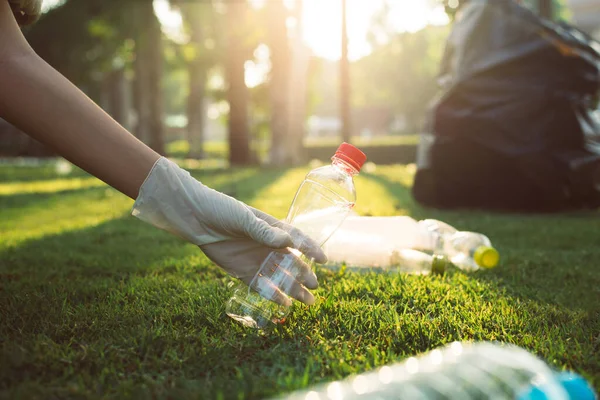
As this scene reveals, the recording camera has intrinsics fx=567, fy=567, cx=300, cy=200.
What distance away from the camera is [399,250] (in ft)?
10.6

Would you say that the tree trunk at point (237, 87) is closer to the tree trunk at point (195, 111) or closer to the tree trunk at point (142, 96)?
the tree trunk at point (142, 96)

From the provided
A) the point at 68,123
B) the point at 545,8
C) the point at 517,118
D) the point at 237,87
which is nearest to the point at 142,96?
the point at 237,87

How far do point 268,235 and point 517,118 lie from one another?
384cm

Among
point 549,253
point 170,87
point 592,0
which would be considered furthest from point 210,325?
point 170,87

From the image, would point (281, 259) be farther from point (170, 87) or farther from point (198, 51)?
point (170, 87)

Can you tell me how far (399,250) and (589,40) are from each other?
3.61m

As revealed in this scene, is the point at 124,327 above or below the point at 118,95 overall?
above

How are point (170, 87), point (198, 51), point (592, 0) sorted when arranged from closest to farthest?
1. point (198, 51)
2. point (592, 0)
3. point (170, 87)

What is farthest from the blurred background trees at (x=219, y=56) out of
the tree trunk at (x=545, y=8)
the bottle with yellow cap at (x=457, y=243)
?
the bottle with yellow cap at (x=457, y=243)

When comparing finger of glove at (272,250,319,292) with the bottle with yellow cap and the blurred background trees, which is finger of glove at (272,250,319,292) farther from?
the blurred background trees

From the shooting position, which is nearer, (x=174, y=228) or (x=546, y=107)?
(x=174, y=228)

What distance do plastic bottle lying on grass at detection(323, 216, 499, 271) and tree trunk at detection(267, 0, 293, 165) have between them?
393 inches

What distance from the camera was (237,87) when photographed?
13.6 metres

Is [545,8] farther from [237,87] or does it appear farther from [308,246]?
[308,246]
